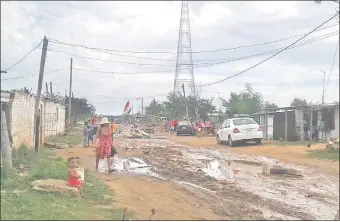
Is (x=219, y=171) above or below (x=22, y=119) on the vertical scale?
below

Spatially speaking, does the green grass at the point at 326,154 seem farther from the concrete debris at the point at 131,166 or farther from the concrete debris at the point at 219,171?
the concrete debris at the point at 131,166

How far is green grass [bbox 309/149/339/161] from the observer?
17159 millimetres

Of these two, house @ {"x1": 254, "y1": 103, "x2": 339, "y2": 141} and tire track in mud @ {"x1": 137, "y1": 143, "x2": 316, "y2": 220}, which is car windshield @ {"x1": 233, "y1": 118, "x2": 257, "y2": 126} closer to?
house @ {"x1": 254, "y1": 103, "x2": 339, "y2": 141}

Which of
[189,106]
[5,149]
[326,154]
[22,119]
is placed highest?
[189,106]

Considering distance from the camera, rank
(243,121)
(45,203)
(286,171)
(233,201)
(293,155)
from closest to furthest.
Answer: (45,203)
(233,201)
(286,171)
(293,155)
(243,121)

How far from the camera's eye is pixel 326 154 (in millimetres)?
18047

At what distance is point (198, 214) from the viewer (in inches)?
337

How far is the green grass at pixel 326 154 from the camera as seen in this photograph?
17.2 meters

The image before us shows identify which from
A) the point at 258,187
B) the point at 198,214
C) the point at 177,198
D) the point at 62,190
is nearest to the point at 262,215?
the point at 198,214

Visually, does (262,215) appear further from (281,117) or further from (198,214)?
(281,117)

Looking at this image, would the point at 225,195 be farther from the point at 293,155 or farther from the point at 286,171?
the point at 293,155

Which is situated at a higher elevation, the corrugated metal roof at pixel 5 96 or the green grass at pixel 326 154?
the corrugated metal roof at pixel 5 96

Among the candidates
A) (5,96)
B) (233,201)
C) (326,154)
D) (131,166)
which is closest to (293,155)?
(326,154)

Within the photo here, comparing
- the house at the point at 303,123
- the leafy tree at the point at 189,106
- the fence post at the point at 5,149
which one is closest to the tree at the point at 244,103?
the leafy tree at the point at 189,106
